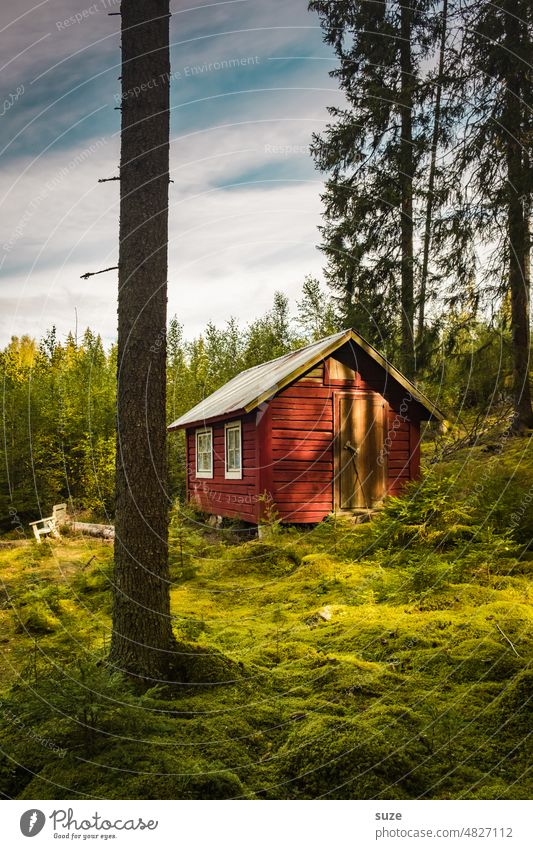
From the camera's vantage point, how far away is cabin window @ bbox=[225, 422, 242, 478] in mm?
14781

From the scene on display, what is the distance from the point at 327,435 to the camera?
13.9 metres

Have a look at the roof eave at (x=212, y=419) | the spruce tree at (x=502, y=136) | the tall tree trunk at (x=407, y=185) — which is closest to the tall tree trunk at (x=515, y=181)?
the spruce tree at (x=502, y=136)

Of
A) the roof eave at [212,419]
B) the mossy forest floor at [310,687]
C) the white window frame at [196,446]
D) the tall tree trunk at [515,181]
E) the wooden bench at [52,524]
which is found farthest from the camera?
the white window frame at [196,446]

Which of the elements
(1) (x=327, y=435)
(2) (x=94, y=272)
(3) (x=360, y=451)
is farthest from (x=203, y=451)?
(2) (x=94, y=272)

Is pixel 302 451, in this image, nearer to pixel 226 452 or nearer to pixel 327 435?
pixel 327 435

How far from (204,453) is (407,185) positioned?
10.0m

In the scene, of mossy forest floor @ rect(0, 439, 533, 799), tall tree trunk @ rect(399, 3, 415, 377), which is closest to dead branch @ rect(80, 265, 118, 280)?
mossy forest floor @ rect(0, 439, 533, 799)

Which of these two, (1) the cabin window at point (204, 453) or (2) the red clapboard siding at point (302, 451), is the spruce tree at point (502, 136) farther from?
(1) the cabin window at point (204, 453)

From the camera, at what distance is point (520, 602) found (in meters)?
5.68

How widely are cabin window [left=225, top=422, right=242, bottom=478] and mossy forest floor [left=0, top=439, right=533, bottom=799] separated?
6.59m

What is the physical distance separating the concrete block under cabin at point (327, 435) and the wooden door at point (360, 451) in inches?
1.0

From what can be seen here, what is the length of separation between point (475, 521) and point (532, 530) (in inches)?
29.7

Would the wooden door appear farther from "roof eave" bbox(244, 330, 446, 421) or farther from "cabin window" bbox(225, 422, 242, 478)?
"cabin window" bbox(225, 422, 242, 478)

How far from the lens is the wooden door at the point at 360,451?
1395 cm
